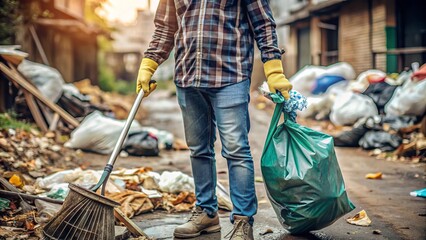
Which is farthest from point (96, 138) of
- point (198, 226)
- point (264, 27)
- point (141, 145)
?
point (264, 27)

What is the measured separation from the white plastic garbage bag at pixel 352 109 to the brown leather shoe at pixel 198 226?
611 cm

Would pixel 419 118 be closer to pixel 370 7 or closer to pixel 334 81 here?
pixel 334 81

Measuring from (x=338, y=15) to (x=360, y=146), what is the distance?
8572mm

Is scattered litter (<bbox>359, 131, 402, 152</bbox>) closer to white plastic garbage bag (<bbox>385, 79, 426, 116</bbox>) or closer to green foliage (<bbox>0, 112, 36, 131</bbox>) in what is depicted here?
white plastic garbage bag (<bbox>385, 79, 426, 116</bbox>)

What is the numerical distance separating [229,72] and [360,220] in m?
1.41

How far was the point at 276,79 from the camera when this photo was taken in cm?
276

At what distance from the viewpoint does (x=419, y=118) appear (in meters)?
7.14

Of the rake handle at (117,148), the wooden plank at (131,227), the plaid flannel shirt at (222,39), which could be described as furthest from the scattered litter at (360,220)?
the rake handle at (117,148)

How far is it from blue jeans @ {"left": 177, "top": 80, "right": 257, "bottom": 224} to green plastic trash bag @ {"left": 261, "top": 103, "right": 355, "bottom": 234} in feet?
0.43

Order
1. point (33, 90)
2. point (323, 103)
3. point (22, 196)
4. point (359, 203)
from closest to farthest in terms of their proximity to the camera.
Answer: point (22, 196)
point (359, 203)
point (33, 90)
point (323, 103)

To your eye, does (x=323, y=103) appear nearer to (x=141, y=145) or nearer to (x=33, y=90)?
(x=141, y=145)

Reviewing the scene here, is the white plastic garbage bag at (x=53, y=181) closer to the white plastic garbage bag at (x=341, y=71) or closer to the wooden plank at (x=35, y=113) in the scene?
the wooden plank at (x=35, y=113)

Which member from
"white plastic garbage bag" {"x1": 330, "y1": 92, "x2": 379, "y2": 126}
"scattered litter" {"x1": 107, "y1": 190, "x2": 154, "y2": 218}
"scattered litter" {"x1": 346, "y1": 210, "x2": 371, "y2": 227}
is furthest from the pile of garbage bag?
"scattered litter" {"x1": 107, "y1": 190, "x2": 154, "y2": 218}

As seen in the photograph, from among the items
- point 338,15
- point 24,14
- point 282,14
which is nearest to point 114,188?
point 24,14
